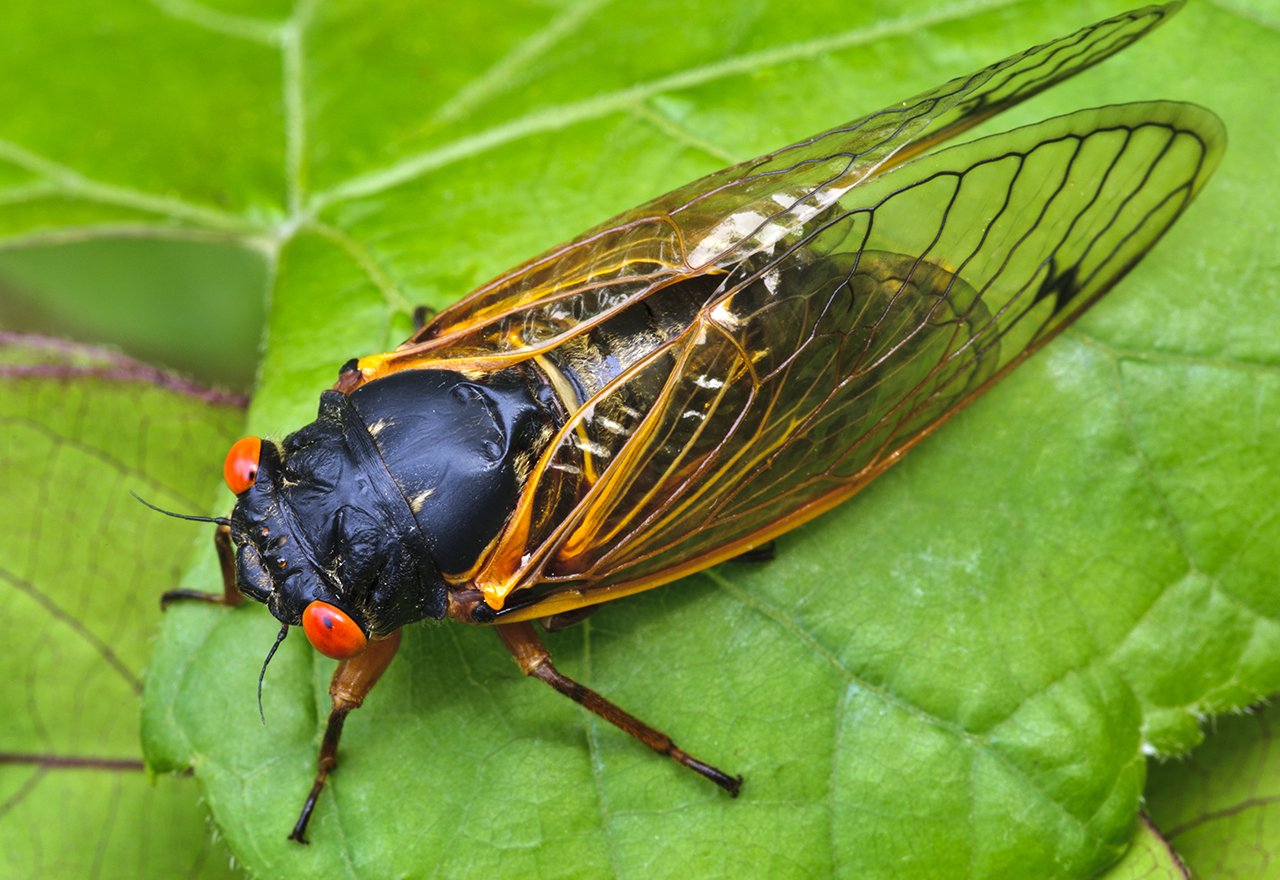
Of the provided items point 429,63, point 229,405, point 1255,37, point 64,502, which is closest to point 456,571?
point 229,405

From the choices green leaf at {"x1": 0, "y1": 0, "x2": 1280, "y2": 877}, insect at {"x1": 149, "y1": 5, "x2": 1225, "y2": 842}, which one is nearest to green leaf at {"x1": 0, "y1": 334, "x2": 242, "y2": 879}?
green leaf at {"x1": 0, "y1": 0, "x2": 1280, "y2": 877}

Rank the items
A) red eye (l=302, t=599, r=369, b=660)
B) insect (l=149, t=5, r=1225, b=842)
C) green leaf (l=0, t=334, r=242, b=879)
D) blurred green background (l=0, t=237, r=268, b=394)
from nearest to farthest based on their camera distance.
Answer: red eye (l=302, t=599, r=369, b=660) < insect (l=149, t=5, r=1225, b=842) < green leaf (l=0, t=334, r=242, b=879) < blurred green background (l=0, t=237, r=268, b=394)

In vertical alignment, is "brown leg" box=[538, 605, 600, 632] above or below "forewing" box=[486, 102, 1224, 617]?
below

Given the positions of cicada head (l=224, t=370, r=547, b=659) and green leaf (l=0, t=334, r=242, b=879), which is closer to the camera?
cicada head (l=224, t=370, r=547, b=659)

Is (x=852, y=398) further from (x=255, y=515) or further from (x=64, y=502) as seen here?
(x=64, y=502)

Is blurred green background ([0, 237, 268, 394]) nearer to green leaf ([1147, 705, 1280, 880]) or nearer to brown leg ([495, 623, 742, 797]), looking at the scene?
brown leg ([495, 623, 742, 797])

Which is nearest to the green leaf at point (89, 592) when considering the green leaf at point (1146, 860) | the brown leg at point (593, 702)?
the brown leg at point (593, 702)
